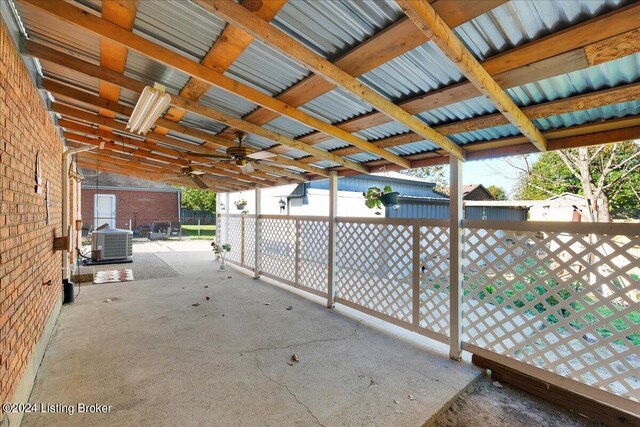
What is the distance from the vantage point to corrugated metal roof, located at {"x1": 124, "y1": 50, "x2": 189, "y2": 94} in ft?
7.97

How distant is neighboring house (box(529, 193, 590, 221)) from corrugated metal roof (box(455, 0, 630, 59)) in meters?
5.47

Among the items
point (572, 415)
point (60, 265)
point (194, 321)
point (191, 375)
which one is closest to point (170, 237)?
point (60, 265)

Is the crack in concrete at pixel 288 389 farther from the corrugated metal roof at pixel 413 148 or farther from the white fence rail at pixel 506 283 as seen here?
the corrugated metal roof at pixel 413 148

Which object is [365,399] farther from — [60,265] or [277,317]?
[60,265]

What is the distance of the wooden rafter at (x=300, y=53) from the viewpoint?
1.55 meters

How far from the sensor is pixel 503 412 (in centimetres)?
248

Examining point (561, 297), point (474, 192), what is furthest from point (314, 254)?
point (474, 192)

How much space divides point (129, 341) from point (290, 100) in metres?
3.29

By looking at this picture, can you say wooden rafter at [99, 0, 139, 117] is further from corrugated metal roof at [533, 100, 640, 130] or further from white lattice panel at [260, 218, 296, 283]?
white lattice panel at [260, 218, 296, 283]

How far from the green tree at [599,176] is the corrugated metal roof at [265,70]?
6850mm

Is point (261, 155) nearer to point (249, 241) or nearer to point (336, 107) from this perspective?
point (336, 107)

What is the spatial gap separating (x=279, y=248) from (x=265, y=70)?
15.8 ft

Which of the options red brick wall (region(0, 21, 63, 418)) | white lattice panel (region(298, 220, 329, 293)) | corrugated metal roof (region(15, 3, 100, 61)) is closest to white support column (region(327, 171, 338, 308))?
white lattice panel (region(298, 220, 329, 293))

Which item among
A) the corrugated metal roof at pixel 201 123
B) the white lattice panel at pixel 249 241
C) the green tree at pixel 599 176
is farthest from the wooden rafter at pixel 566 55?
the white lattice panel at pixel 249 241
